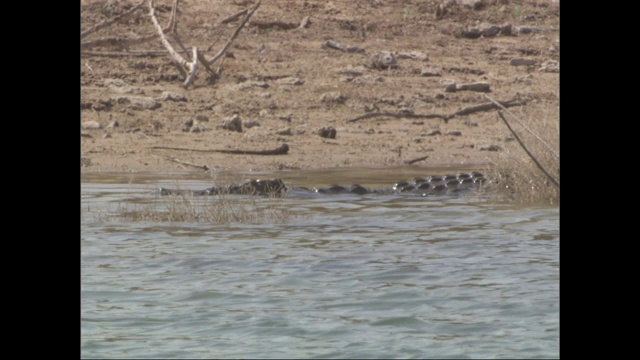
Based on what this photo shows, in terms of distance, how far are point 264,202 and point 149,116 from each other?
492 cm

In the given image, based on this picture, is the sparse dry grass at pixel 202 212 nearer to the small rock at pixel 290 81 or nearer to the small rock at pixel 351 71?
the small rock at pixel 290 81

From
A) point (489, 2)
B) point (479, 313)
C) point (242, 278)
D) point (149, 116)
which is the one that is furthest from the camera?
point (489, 2)

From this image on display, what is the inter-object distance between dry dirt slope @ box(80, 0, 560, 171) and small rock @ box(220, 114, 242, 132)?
97 mm

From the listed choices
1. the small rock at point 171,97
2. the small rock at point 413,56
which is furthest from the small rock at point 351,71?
the small rock at point 171,97

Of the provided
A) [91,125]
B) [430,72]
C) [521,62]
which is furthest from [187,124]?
[521,62]

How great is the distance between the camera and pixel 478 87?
1719 centimetres

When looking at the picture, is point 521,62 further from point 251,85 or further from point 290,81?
point 251,85

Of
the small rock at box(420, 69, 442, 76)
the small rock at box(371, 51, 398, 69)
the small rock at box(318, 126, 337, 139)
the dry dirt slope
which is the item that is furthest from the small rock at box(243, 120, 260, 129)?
the small rock at box(420, 69, 442, 76)

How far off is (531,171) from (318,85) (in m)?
6.11

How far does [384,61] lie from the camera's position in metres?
17.7

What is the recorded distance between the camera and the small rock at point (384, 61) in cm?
1767
